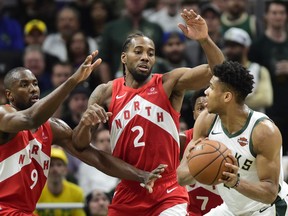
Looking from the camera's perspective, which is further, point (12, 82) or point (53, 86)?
point (53, 86)

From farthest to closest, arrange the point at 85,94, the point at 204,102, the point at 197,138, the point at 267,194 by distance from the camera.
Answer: the point at 85,94 < the point at 204,102 < the point at 197,138 < the point at 267,194

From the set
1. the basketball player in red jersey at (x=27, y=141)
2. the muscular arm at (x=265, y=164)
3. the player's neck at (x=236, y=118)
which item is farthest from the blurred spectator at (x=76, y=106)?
the muscular arm at (x=265, y=164)

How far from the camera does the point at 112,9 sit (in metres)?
15.3

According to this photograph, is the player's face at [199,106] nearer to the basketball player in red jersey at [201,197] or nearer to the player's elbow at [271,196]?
the basketball player in red jersey at [201,197]

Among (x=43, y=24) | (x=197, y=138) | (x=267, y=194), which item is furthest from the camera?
(x=43, y=24)

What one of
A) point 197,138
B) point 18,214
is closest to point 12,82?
point 18,214

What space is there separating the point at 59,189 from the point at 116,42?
121 inches

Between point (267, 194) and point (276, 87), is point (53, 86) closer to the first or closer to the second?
point (276, 87)

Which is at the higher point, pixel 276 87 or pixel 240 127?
pixel 240 127

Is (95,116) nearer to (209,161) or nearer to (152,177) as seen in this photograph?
(152,177)

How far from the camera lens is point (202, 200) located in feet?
31.2

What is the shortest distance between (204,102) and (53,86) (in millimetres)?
4602

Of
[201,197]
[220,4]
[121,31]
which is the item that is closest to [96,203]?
[201,197]

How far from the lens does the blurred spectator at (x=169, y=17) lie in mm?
14500
